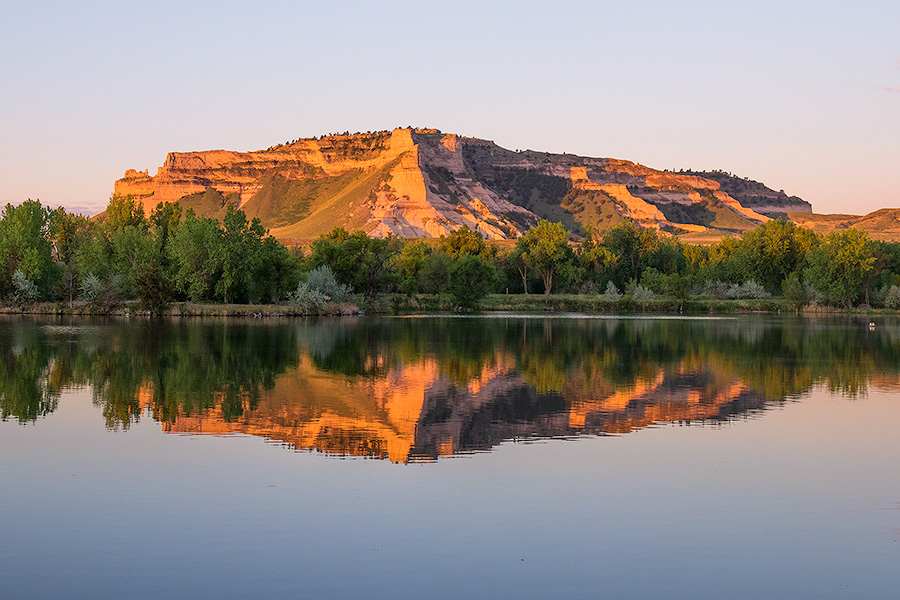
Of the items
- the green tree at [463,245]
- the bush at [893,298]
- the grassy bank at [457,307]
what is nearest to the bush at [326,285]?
the grassy bank at [457,307]

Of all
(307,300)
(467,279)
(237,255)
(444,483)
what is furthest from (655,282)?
(444,483)

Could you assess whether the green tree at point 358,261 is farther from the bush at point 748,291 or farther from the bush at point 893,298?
the bush at point 893,298

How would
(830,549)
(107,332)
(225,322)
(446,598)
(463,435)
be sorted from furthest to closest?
(225,322) → (107,332) → (463,435) → (830,549) → (446,598)

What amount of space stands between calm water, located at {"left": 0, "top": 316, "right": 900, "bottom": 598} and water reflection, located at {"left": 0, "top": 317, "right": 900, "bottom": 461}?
0.52 ft

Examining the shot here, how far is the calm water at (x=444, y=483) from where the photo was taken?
998cm

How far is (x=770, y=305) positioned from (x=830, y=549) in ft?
313

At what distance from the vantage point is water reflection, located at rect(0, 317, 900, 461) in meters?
19.6

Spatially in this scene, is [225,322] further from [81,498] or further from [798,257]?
[798,257]

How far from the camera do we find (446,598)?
9.30 metres

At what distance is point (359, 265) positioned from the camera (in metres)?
88.0

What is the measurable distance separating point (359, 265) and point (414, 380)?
60.5 meters

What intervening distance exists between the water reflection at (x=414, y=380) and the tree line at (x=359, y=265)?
25125 mm

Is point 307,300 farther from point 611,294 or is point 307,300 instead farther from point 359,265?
point 611,294

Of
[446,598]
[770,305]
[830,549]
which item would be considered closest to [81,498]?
[446,598]
